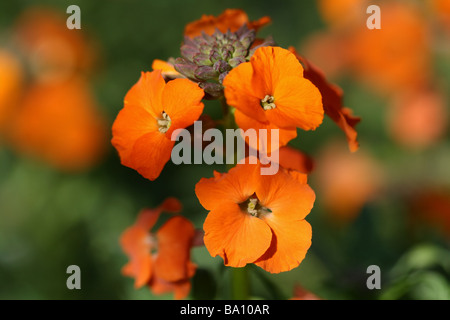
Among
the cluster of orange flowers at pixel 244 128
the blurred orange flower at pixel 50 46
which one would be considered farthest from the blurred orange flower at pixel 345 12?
the cluster of orange flowers at pixel 244 128

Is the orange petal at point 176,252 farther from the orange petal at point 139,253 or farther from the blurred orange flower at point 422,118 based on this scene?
the blurred orange flower at point 422,118

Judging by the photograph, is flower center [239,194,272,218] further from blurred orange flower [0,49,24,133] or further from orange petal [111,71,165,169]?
blurred orange flower [0,49,24,133]

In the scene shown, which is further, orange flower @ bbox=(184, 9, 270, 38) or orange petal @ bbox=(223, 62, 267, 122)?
orange flower @ bbox=(184, 9, 270, 38)

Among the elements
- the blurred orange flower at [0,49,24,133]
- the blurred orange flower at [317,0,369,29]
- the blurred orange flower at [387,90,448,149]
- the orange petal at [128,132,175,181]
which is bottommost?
the orange petal at [128,132,175,181]

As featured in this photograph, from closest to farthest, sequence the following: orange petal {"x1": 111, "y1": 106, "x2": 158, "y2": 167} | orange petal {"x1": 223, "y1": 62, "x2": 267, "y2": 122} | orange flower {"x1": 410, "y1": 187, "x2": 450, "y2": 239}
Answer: orange petal {"x1": 223, "y1": 62, "x2": 267, "y2": 122}, orange petal {"x1": 111, "y1": 106, "x2": 158, "y2": 167}, orange flower {"x1": 410, "y1": 187, "x2": 450, "y2": 239}

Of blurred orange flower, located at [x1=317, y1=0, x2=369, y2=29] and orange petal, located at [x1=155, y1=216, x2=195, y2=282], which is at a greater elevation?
blurred orange flower, located at [x1=317, y1=0, x2=369, y2=29]

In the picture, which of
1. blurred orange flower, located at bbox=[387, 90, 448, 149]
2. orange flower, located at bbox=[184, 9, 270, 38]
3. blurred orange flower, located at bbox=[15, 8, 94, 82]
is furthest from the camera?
blurred orange flower, located at bbox=[15, 8, 94, 82]

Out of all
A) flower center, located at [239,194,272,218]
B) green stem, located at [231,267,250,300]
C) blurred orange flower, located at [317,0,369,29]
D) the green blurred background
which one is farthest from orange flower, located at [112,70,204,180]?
→ blurred orange flower, located at [317,0,369,29]
